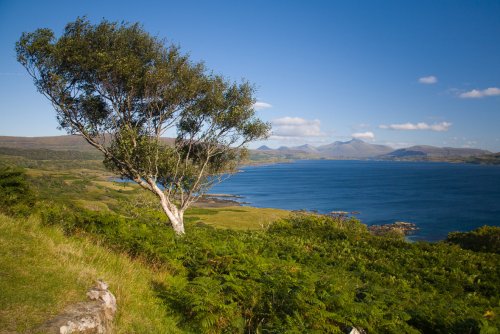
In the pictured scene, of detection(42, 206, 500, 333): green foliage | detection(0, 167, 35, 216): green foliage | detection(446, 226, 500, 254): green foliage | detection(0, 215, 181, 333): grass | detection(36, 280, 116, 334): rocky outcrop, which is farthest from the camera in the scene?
detection(446, 226, 500, 254): green foliage

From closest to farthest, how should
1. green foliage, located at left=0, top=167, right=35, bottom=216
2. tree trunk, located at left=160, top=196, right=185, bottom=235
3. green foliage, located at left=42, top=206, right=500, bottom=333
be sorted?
green foliage, located at left=42, top=206, right=500, bottom=333, green foliage, located at left=0, top=167, right=35, bottom=216, tree trunk, located at left=160, top=196, right=185, bottom=235

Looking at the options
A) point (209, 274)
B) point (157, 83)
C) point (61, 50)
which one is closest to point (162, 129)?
point (157, 83)

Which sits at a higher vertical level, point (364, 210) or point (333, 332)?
point (333, 332)

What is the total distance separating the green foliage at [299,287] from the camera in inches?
336

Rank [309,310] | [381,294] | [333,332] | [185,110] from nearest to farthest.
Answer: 1. [333,332]
2. [309,310]
3. [381,294]
4. [185,110]

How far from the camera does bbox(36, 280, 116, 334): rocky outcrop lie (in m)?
6.64

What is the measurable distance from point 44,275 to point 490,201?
160 meters

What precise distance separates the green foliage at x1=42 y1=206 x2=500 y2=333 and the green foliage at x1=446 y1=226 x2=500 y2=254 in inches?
626

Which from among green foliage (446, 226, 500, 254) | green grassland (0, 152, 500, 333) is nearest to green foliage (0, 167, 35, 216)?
green grassland (0, 152, 500, 333)

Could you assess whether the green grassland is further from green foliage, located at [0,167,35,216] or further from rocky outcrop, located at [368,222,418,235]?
rocky outcrop, located at [368,222,418,235]

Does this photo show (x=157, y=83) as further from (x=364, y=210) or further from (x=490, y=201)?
(x=490, y=201)

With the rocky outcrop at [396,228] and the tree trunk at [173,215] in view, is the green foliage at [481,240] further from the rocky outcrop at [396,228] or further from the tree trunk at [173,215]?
the rocky outcrop at [396,228]

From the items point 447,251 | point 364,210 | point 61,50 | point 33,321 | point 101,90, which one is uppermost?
point 61,50

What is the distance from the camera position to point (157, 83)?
2442cm
